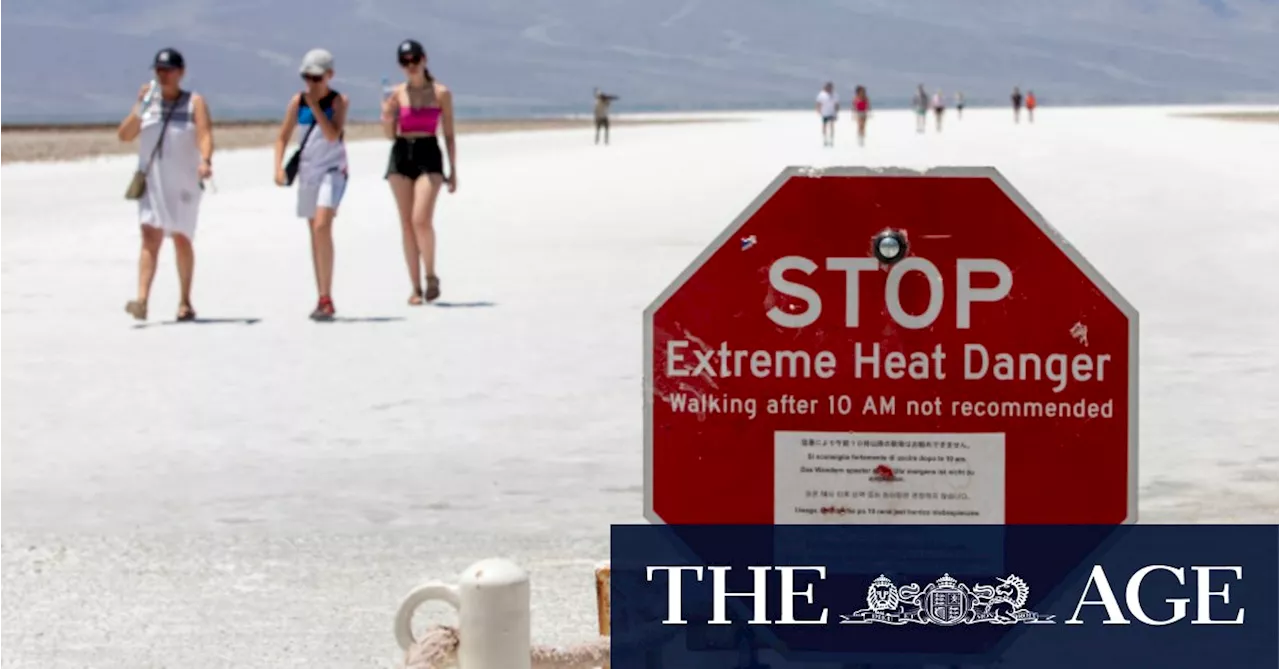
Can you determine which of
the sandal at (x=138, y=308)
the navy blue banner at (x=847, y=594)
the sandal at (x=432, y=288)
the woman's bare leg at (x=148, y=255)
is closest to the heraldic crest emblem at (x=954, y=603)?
the navy blue banner at (x=847, y=594)

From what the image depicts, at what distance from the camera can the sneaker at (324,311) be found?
13034mm

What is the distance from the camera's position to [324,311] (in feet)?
42.8

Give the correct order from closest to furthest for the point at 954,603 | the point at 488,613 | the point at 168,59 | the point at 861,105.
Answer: the point at 954,603 → the point at 488,613 → the point at 168,59 → the point at 861,105

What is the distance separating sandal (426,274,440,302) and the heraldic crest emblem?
33.3 feet

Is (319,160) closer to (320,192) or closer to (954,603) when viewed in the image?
(320,192)

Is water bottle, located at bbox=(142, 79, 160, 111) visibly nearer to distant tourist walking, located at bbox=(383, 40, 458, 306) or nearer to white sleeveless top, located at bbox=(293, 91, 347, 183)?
white sleeveless top, located at bbox=(293, 91, 347, 183)

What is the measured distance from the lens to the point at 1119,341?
148 inches

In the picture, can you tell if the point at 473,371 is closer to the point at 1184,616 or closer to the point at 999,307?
the point at 1184,616

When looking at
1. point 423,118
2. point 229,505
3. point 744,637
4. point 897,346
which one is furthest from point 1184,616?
point 423,118

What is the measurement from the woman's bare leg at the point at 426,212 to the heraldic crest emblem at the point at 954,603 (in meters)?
9.71

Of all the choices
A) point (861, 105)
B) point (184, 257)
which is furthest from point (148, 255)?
point (861, 105)

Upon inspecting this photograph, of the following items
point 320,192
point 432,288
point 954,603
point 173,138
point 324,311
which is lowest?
point 954,603

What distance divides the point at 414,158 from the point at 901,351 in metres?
10.1

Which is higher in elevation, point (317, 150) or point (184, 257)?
point (317, 150)
